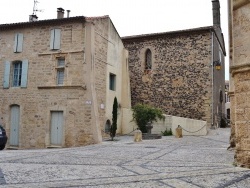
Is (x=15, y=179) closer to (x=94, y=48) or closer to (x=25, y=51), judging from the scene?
(x=94, y=48)

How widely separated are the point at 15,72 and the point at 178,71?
11166 millimetres

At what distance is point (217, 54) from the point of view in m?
21.8

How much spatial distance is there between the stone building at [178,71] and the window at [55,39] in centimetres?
844

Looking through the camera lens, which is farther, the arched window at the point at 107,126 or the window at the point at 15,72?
the arched window at the point at 107,126

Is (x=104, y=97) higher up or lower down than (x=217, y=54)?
lower down

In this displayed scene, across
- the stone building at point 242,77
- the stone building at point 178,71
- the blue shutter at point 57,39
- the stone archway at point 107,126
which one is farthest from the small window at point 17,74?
the stone building at point 242,77

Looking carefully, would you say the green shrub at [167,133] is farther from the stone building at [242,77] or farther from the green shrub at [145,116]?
the stone building at [242,77]

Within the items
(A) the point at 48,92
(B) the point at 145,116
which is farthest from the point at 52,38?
(B) the point at 145,116

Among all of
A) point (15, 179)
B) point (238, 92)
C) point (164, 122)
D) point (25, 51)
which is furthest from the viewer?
point (164, 122)

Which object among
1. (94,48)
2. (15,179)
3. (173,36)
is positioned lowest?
(15,179)

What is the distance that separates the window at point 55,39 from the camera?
1535cm

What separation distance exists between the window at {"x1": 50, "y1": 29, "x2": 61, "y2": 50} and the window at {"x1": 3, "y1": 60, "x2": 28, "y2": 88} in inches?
73.6

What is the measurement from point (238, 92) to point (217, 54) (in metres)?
16.8

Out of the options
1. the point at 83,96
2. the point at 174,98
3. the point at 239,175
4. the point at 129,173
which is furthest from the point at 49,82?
the point at 239,175
